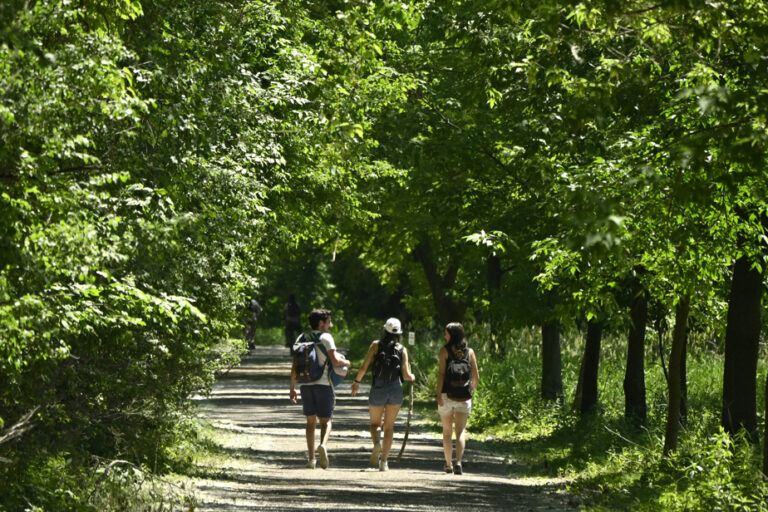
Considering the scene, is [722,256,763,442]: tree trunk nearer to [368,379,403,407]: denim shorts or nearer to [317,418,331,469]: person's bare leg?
[368,379,403,407]: denim shorts

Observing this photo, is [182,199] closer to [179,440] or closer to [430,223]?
[179,440]

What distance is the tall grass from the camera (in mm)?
10502

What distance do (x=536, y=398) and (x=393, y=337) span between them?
8637 millimetres

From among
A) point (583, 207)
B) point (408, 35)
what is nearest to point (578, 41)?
point (583, 207)

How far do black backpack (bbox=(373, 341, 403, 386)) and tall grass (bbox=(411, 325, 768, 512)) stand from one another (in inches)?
95.7

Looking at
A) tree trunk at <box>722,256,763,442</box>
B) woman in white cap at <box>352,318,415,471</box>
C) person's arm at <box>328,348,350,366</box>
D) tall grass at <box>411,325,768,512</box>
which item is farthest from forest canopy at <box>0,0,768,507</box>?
woman in white cap at <box>352,318,415,471</box>

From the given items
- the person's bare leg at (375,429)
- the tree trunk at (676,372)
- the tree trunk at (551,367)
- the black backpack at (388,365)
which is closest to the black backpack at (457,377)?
the black backpack at (388,365)

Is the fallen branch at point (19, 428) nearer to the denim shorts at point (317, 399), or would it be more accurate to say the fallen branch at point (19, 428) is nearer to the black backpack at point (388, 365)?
the denim shorts at point (317, 399)

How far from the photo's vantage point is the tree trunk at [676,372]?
13.8m

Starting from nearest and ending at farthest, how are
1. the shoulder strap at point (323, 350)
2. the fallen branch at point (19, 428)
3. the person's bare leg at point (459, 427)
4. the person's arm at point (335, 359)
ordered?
the fallen branch at point (19, 428), the person's arm at point (335, 359), the shoulder strap at point (323, 350), the person's bare leg at point (459, 427)

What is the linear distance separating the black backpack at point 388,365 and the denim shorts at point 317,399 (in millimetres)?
584

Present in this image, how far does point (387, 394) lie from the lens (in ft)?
49.2

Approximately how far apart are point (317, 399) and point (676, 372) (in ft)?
13.5

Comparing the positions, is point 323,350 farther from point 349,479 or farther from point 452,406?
point 452,406
